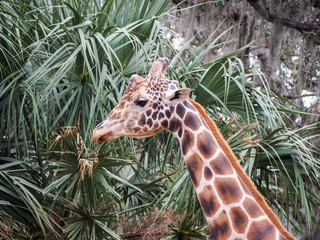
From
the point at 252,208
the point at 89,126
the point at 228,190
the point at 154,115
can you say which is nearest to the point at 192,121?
the point at 154,115

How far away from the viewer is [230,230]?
9.59 feet

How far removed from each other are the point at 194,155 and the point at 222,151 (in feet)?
0.59

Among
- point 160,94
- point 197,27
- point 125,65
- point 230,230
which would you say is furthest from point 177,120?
point 197,27

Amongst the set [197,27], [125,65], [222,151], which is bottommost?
[197,27]

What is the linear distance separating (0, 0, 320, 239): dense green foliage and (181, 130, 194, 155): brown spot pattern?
3.99 ft

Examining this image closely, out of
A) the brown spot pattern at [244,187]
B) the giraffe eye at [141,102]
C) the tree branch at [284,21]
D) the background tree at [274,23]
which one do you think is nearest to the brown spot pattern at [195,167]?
the brown spot pattern at [244,187]

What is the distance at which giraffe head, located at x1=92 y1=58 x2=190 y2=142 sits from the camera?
10.5 feet

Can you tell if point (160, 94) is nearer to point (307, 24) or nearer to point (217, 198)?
point (217, 198)

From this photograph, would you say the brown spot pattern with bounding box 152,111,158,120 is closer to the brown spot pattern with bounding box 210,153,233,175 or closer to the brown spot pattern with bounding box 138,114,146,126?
the brown spot pattern with bounding box 138,114,146,126

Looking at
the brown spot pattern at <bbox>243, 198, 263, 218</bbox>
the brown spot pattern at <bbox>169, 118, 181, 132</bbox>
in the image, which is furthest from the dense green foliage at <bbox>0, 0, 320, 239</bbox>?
the brown spot pattern at <bbox>243, 198, 263, 218</bbox>

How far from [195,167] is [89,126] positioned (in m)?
1.92

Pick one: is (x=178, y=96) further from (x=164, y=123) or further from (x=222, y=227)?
(x=222, y=227)

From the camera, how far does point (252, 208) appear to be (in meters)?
2.94

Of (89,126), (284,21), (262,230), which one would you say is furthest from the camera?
(284,21)
